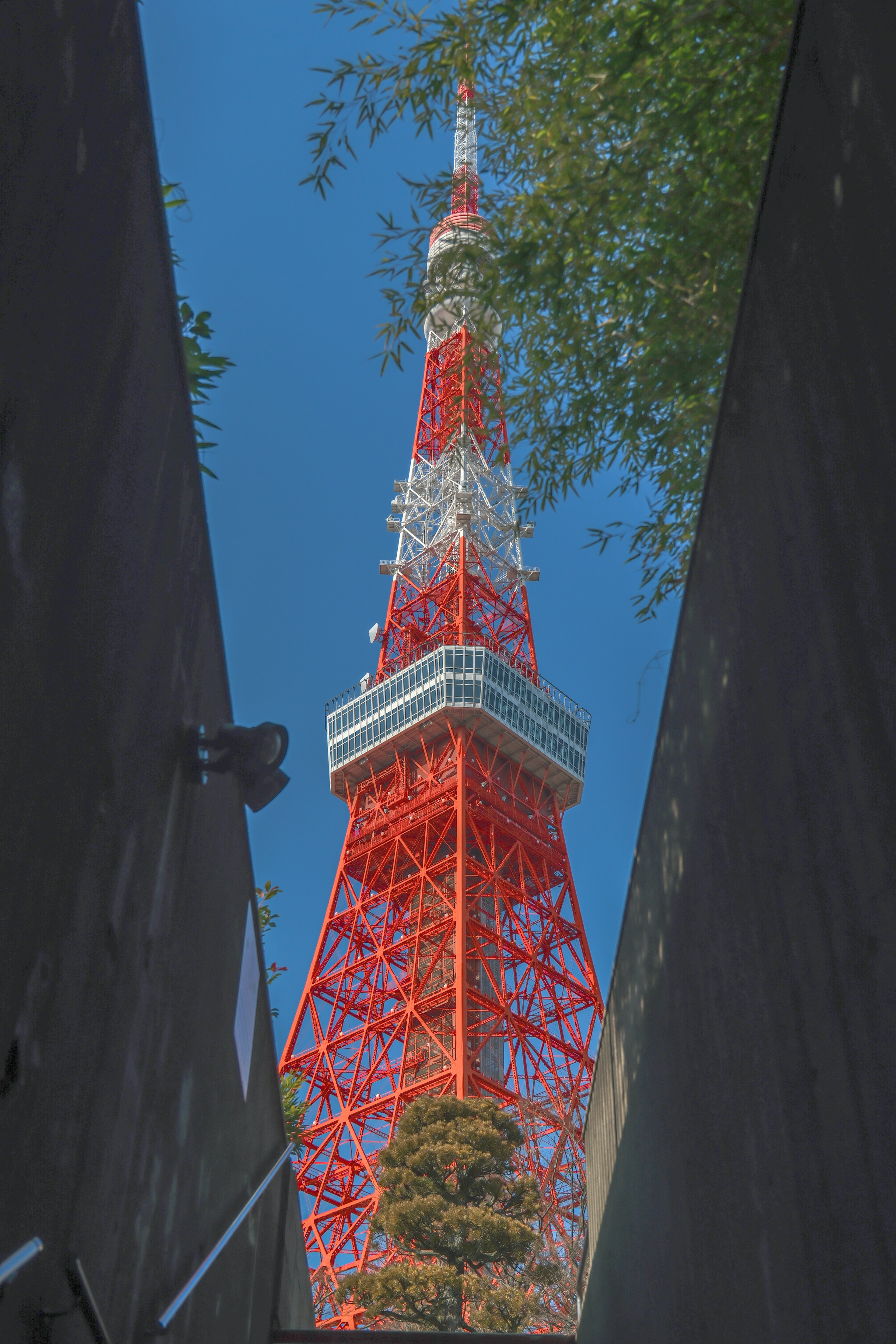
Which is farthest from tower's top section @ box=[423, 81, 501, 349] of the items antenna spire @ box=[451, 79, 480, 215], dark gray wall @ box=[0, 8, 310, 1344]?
dark gray wall @ box=[0, 8, 310, 1344]

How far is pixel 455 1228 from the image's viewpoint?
14.4 metres

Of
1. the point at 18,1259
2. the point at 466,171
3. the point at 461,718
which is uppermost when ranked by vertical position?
the point at 461,718

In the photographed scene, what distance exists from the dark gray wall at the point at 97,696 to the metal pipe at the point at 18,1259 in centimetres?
8

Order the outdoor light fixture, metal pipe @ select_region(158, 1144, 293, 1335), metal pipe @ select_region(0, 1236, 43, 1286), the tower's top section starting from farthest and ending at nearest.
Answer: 1. the tower's top section
2. the outdoor light fixture
3. metal pipe @ select_region(158, 1144, 293, 1335)
4. metal pipe @ select_region(0, 1236, 43, 1286)

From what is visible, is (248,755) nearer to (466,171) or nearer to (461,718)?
(466,171)

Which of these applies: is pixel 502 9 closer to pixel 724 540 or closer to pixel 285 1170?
pixel 724 540

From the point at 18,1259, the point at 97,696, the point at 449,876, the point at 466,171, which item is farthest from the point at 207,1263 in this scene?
the point at 449,876

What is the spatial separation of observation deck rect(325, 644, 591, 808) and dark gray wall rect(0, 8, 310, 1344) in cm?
3065

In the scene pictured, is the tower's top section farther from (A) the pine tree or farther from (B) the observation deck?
(B) the observation deck

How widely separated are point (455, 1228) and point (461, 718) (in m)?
20.7

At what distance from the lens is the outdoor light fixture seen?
130 inches

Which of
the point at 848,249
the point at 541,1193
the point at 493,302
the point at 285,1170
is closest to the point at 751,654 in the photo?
the point at 848,249

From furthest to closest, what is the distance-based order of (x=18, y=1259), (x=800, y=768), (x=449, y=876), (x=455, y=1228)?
(x=449, y=876) < (x=455, y=1228) < (x=800, y=768) < (x=18, y=1259)

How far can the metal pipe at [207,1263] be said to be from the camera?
2.78 metres
